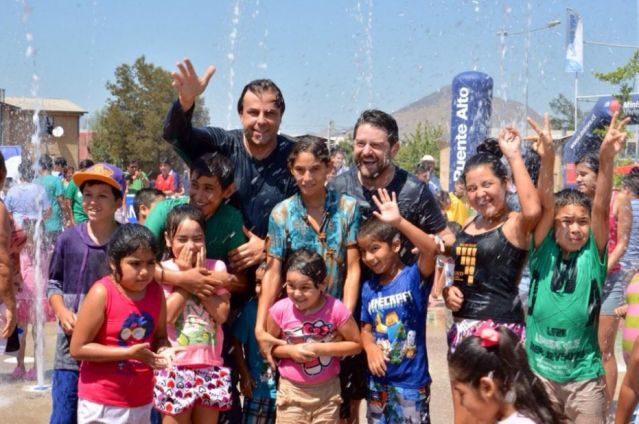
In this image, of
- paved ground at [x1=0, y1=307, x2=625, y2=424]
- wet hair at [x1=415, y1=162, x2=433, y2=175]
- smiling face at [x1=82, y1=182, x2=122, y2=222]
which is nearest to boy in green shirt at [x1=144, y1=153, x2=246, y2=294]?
smiling face at [x1=82, y1=182, x2=122, y2=222]

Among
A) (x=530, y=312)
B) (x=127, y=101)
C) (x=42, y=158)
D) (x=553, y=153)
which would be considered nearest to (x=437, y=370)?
(x=530, y=312)

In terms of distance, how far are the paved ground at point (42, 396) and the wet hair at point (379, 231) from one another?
2017 millimetres

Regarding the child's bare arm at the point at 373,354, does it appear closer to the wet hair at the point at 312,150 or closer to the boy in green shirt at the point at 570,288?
the boy in green shirt at the point at 570,288

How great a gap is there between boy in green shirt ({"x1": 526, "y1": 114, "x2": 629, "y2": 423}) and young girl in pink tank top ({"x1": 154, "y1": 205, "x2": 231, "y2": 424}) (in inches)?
61.2

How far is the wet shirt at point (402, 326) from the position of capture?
425 centimetres

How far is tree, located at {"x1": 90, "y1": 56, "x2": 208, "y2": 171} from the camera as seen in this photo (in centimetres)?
4403

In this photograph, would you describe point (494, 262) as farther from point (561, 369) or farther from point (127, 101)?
point (127, 101)

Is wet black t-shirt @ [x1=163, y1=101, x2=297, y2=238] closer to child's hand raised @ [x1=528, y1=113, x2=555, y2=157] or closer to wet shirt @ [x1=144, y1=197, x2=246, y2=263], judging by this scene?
wet shirt @ [x1=144, y1=197, x2=246, y2=263]

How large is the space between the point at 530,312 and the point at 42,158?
11.9 m

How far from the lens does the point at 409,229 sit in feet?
13.5

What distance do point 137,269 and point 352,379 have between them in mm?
1303

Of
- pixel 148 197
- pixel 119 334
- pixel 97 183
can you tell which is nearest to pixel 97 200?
pixel 97 183

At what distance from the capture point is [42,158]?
14.5 m

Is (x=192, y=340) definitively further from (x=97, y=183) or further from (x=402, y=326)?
(x=402, y=326)
